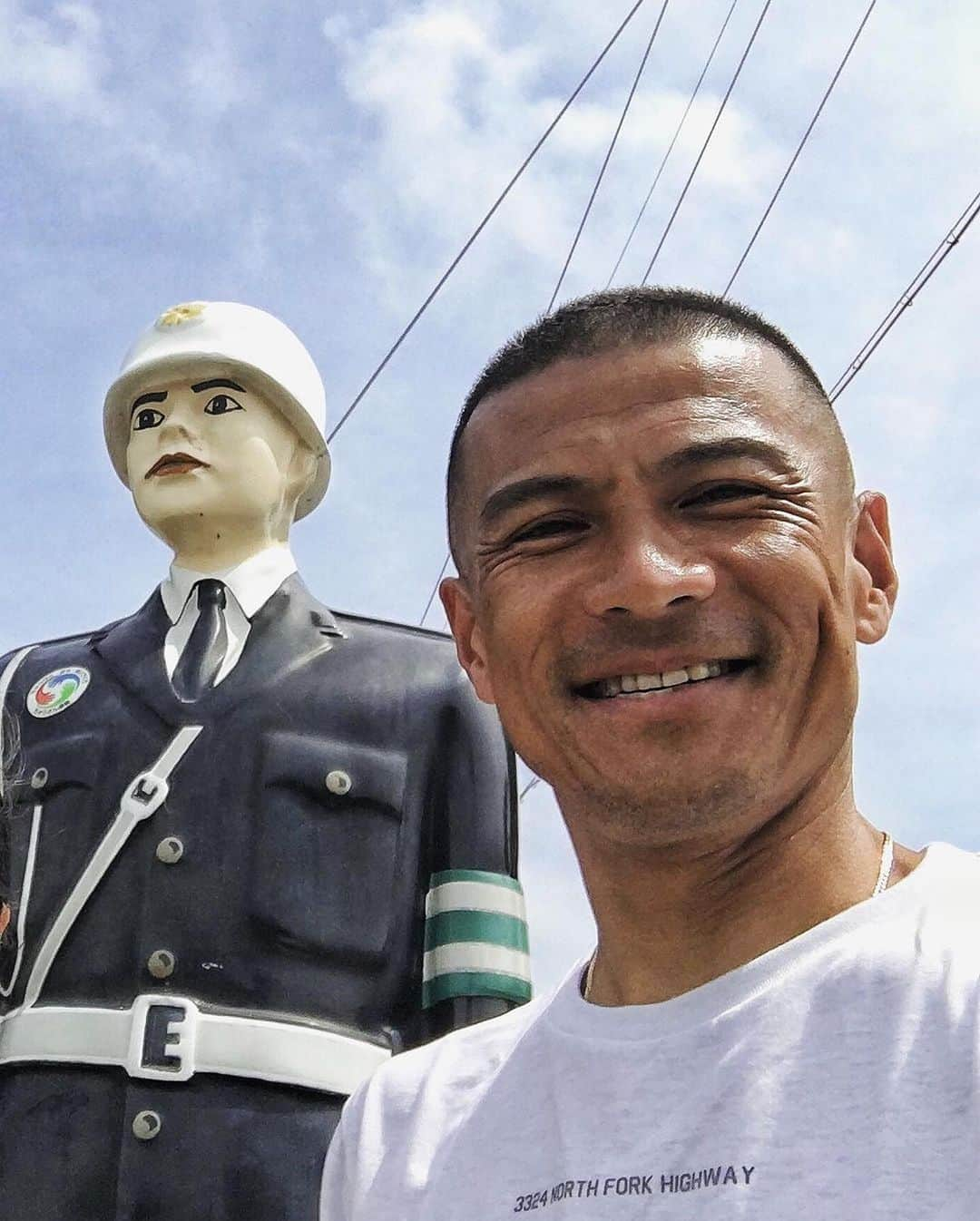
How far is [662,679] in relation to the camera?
1273mm

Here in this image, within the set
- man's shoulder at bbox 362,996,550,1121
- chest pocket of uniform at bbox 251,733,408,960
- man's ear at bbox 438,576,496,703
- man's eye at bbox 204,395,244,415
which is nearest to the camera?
man's shoulder at bbox 362,996,550,1121

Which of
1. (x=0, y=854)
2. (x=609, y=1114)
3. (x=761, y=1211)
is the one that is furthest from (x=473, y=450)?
(x=0, y=854)

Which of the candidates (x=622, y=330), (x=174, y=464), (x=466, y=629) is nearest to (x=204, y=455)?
(x=174, y=464)

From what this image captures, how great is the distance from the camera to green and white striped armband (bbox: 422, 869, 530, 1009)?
8.86ft

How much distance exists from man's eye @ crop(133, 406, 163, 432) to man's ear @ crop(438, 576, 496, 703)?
151 cm

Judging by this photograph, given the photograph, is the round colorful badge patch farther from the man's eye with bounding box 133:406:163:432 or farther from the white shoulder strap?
the man's eye with bounding box 133:406:163:432

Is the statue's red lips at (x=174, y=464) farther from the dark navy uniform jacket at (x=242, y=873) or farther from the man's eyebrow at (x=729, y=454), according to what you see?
the man's eyebrow at (x=729, y=454)

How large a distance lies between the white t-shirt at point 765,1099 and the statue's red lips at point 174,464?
181cm

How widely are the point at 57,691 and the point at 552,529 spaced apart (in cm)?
189

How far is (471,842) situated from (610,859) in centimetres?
152

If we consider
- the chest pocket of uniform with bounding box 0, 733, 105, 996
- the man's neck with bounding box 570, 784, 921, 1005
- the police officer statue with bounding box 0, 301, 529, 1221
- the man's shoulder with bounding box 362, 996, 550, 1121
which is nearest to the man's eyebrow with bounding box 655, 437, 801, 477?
the man's neck with bounding box 570, 784, 921, 1005

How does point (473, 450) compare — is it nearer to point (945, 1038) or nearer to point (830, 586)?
point (830, 586)

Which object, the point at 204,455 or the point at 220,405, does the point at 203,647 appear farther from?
the point at 220,405

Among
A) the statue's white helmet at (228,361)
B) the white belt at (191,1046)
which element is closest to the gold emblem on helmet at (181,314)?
the statue's white helmet at (228,361)
